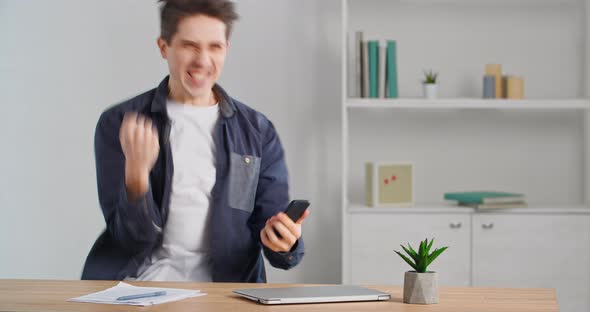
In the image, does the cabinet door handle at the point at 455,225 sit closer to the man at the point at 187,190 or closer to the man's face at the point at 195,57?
the man at the point at 187,190

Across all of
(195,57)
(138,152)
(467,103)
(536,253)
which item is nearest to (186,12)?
(195,57)

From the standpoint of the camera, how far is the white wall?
4.05 meters

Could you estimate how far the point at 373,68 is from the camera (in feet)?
12.8

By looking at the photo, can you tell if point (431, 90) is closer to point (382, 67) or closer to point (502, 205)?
point (382, 67)

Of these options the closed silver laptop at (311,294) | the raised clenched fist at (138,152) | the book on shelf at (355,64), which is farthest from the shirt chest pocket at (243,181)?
the book on shelf at (355,64)

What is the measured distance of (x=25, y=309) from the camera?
1.90 metres

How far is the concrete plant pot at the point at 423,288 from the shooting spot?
1.98 meters

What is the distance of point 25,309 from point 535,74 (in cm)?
299

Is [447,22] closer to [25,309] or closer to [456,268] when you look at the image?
[456,268]

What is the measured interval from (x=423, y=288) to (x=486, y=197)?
1.93 m

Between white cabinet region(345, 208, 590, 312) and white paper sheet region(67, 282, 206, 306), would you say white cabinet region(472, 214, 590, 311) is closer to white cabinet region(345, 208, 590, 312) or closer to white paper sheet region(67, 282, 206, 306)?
white cabinet region(345, 208, 590, 312)

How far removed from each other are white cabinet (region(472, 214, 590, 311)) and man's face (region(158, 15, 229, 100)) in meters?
1.42

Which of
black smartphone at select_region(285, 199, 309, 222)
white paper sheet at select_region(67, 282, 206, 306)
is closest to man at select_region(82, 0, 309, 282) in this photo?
black smartphone at select_region(285, 199, 309, 222)

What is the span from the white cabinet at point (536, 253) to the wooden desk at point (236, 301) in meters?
1.64
